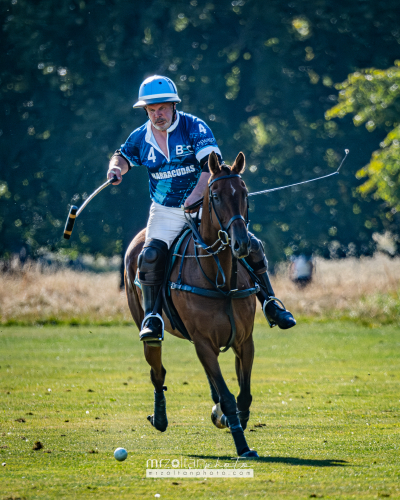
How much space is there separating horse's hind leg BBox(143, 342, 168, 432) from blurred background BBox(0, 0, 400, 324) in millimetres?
25624

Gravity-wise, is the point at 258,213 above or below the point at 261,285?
below

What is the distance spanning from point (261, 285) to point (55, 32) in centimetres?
2930

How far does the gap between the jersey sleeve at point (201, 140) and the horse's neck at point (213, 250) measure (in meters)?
0.75

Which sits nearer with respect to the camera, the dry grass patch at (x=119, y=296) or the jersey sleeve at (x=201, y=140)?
the jersey sleeve at (x=201, y=140)

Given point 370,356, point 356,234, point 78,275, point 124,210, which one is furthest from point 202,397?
point 356,234

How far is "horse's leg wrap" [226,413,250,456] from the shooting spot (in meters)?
7.27

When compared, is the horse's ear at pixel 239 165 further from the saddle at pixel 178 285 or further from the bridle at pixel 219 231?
the saddle at pixel 178 285

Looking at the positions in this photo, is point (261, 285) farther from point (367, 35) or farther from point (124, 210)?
point (367, 35)

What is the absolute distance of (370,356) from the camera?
17.3 m

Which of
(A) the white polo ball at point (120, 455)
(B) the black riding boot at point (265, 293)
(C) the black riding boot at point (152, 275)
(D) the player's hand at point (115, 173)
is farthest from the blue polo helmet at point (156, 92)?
(A) the white polo ball at point (120, 455)

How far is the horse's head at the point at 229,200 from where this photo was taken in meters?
6.88

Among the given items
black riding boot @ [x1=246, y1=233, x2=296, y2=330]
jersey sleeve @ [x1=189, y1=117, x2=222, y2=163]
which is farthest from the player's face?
black riding boot @ [x1=246, y1=233, x2=296, y2=330]

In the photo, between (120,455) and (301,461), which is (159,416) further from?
(301,461)

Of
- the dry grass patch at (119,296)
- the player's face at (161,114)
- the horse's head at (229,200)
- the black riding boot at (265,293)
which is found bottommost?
the dry grass patch at (119,296)
